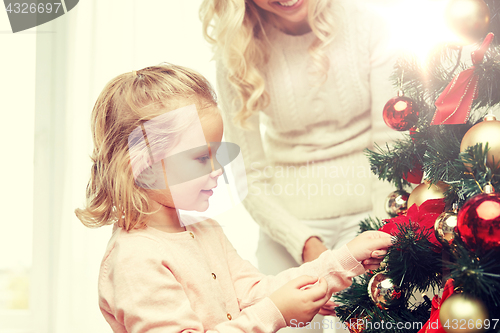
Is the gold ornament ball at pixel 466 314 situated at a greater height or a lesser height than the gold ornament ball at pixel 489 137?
lesser

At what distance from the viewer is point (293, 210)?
1.01 metres

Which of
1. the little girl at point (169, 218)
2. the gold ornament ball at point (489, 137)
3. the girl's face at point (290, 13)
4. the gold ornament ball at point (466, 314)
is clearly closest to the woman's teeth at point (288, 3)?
the girl's face at point (290, 13)

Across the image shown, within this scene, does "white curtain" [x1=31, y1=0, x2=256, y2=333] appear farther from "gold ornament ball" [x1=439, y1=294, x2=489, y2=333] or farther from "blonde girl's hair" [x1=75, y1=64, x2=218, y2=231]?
"gold ornament ball" [x1=439, y1=294, x2=489, y2=333]

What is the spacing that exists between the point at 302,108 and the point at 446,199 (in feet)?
1.88

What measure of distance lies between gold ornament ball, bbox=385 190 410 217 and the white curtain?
48 centimetres

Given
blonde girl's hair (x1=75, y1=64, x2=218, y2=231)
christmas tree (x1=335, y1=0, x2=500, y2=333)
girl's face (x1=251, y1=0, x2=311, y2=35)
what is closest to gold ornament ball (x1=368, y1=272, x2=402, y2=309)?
christmas tree (x1=335, y1=0, x2=500, y2=333)

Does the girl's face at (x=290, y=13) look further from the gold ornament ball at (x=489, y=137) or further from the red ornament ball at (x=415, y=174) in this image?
the gold ornament ball at (x=489, y=137)

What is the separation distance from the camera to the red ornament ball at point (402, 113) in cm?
56

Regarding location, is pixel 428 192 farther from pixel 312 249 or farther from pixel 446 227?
pixel 312 249

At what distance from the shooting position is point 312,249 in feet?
3.05

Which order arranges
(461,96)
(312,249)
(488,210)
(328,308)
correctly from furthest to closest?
(312,249) < (328,308) < (461,96) < (488,210)

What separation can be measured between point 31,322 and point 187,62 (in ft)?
2.75

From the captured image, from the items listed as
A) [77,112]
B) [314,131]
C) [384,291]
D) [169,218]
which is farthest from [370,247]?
[77,112]

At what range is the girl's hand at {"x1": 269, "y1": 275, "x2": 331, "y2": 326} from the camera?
1.82 feet
